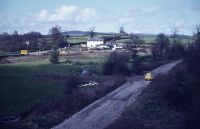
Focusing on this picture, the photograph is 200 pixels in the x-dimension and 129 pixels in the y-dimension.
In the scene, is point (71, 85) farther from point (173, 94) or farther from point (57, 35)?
point (57, 35)

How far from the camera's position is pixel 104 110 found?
26016mm

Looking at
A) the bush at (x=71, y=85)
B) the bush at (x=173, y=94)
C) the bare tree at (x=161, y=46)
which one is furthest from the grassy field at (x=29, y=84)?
the bare tree at (x=161, y=46)

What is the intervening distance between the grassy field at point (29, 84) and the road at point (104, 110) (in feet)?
13.8

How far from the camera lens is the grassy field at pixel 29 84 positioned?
28.1 metres

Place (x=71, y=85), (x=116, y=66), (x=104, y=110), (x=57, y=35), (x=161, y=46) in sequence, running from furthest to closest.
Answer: (x=57, y=35) < (x=161, y=46) < (x=116, y=66) < (x=71, y=85) < (x=104, y=110)

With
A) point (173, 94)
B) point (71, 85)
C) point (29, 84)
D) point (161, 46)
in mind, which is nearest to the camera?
point (173, 94)

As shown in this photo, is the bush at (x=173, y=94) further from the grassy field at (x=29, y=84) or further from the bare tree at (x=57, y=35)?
the bare tree at (x=57, y=35)

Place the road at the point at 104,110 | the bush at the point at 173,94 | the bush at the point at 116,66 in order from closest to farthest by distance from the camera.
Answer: the road at the point at 104,110 → the bush at the point at 173,94 → the bush at the point at 116,66

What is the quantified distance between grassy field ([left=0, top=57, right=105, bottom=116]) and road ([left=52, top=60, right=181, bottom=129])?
4208 millimetres

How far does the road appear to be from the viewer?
72.3 ft

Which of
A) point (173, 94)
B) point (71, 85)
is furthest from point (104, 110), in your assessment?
point (71, 85)

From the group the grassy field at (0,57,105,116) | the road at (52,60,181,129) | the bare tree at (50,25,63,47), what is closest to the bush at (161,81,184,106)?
the road at (52,60,181,129)

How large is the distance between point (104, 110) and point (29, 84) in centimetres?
1422

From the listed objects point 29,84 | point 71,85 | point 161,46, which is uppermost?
point 161,46
